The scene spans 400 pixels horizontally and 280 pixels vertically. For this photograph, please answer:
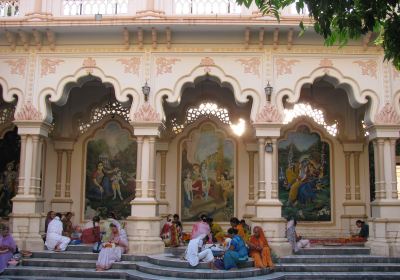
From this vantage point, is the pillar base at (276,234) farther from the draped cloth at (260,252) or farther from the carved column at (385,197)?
the carved column at (385,197)

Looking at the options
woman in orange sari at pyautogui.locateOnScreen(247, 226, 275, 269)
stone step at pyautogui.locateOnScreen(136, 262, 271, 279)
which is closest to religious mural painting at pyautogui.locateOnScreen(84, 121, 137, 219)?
stone step at pyautogui.locateOnScreen(136, 262, 271, 279)

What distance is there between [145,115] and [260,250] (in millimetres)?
3644

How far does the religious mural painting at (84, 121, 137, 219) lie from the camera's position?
41.9 ft

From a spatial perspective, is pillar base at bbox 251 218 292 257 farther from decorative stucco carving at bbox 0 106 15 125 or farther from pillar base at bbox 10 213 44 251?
decorative stucco carving at bbox 0 106 15 125

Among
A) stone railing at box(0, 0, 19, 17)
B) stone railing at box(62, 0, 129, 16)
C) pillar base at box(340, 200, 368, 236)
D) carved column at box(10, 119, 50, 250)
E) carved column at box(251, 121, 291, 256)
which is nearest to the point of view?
carved column at box(251, 121, 291, 256)

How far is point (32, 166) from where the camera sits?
422 inches

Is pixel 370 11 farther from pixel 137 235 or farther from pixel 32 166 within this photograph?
pixel 32 166

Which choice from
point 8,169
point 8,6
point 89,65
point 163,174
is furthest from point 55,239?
point 8,6

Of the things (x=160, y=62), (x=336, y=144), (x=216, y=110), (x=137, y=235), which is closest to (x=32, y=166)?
(x=137, y=235)

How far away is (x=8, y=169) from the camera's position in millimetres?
13000

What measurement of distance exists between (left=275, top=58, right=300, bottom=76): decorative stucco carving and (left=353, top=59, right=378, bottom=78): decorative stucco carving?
1.36 meters

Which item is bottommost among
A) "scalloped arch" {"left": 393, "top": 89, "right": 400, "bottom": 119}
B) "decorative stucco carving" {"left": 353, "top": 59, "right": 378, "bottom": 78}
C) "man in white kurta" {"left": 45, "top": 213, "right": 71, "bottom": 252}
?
"man in white kurta" {"left": 45, "top": 213, "right": 71, "bottom": 252}

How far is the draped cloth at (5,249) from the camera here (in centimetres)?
907

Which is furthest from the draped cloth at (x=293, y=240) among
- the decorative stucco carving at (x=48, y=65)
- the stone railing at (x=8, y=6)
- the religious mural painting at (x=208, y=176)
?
the stone railing at (x=8, y=6)
